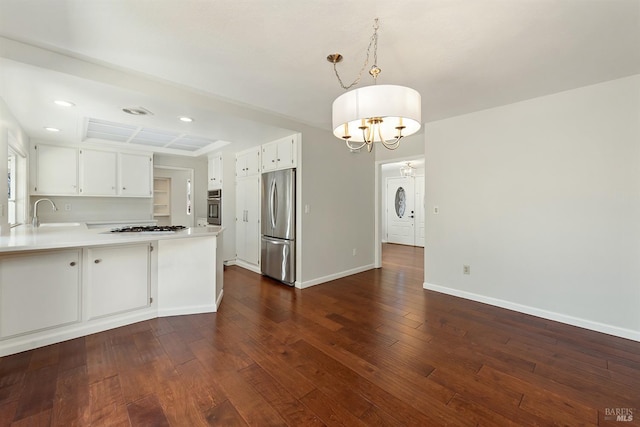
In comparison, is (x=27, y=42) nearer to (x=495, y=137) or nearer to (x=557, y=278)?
(x=495, y=137)

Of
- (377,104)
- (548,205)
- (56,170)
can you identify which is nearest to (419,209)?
(548,205)

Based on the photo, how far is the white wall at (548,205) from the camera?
8.32 ft

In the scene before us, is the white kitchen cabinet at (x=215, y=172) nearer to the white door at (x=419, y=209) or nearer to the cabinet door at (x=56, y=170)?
the cabinet door at (x=56, y=170)

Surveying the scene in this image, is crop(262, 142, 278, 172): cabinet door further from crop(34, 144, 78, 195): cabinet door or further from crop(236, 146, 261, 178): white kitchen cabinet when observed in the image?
crop(34, 144, 78, 195): cabinet door

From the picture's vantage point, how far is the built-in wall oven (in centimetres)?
532

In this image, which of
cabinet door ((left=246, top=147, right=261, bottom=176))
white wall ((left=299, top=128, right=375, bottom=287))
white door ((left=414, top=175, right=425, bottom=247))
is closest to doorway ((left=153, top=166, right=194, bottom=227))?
cabinet door ((left=246, top=147, right=261, bottom=176))

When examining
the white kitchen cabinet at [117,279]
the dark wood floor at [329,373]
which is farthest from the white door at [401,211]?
the white kitchen cabinet at [117,279]

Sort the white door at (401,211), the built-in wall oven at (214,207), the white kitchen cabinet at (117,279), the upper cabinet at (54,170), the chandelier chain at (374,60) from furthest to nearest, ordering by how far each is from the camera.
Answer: the white door at (401,211)
the built-in wall oven at (214,207)
the upper cabinet at (54,170)
the white kitchen cabinet at (117,279)
the chandelier chain at (374,60)

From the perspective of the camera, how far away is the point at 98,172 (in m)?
4.82

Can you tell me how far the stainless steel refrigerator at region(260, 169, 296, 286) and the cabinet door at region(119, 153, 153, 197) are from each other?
103 inches

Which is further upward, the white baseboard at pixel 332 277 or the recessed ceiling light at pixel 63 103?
the recessed ceiling light at pixel 63 103

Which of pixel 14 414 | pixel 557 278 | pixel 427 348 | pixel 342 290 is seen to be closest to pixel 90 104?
pixel 14 414

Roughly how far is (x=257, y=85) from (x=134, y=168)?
391 cm

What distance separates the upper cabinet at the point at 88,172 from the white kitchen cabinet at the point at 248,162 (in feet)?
5.97
